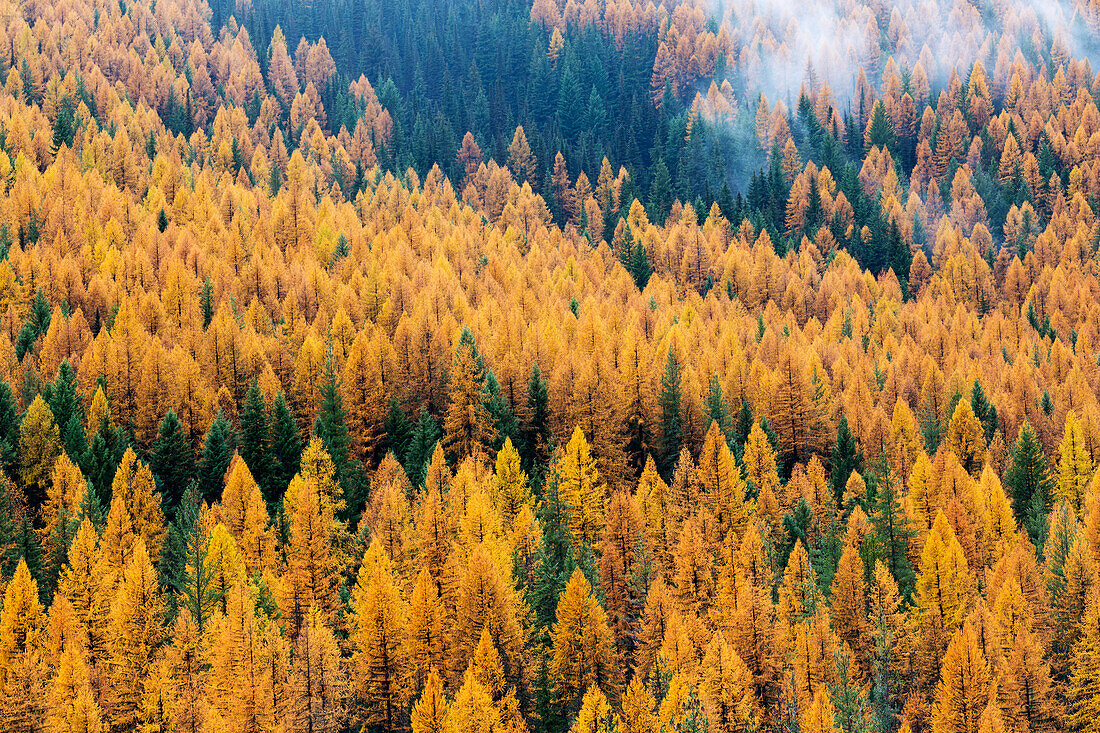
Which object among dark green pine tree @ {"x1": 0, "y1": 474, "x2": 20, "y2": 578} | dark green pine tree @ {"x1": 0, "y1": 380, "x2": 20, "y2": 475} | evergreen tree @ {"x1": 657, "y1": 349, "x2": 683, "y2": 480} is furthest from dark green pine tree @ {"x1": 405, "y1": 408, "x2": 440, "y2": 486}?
dark green pine tree @ {"x1": 0, "y1": 380, "x2": 20, "y2": 475}

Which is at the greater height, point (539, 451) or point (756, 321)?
point (756, 321)

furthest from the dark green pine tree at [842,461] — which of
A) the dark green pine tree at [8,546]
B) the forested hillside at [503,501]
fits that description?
the dark green pine tree at [8,546]

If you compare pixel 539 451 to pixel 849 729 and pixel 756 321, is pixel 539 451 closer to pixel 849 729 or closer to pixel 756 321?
pixel 849 729

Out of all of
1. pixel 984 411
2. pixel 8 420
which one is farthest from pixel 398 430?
pixel 984 411

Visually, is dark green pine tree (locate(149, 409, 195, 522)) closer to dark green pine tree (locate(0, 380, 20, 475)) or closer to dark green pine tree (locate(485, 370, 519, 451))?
dark green pine tree (locate(0, 380, 20, 475))

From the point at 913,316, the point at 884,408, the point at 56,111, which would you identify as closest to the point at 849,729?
the point at 884,408

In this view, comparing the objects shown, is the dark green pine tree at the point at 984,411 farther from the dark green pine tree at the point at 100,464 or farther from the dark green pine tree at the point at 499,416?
the dark green pine tree at the point at 100,464
